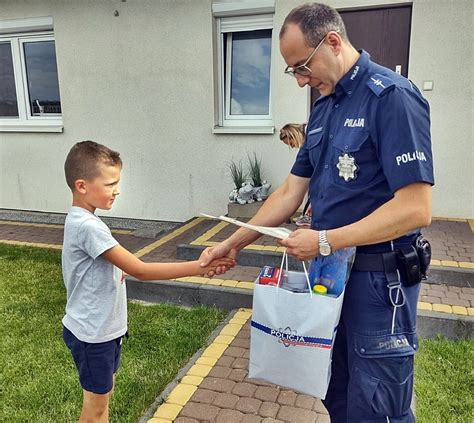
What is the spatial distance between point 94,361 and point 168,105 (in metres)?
5.47

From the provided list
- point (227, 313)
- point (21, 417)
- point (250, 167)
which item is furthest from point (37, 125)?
point (21, 417)

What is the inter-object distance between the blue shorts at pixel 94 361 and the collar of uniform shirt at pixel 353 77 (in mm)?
1549

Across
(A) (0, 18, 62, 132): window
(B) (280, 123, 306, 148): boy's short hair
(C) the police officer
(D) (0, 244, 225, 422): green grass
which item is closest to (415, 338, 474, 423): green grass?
(C) the police officer

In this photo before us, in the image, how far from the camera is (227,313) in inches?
163

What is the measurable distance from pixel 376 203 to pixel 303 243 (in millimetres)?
306

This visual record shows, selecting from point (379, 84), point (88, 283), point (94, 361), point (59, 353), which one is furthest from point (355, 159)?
point (59, 353)

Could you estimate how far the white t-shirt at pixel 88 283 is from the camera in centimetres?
204

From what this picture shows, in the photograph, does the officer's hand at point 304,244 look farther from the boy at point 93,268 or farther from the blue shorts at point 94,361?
the blue shorts at point 94,361

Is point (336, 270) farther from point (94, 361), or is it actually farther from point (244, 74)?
point (244, 74)

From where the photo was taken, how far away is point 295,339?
1675 mm

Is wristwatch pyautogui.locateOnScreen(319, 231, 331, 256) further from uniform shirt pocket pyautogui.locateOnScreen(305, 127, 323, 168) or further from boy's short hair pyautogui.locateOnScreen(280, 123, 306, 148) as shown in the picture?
boy's short hair pyautogui.locateOnScreen(280, 123, 306, 148)

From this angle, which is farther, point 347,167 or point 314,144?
point 314,144

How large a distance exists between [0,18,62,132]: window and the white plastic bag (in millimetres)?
7083

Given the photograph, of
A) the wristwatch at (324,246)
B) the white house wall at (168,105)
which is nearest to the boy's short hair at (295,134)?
the white house wall at (168,105)
